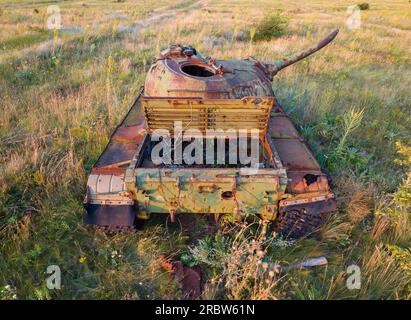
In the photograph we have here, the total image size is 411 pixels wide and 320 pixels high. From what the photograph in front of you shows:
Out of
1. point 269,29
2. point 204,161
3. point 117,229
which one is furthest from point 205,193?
point 269,29

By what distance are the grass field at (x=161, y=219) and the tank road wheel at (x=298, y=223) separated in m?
0.14

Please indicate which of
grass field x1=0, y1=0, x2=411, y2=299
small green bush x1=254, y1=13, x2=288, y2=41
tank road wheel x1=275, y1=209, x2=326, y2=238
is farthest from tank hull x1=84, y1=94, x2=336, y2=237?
small green bush x1=254, y1=13, x2=288, y2=41

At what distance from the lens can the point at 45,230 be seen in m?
4.09

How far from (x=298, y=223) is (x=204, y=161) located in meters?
1.40

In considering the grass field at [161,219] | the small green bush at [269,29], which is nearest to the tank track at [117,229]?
the grass field at [161,219]

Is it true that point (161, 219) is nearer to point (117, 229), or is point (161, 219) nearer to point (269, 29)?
point (117, 229)

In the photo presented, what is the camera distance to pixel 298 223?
381cm

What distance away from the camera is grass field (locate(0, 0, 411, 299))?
347 centimetres

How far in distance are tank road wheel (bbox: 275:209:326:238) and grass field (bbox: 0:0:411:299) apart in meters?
0.14

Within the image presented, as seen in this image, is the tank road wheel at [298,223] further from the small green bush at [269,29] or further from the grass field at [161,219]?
the small green bush at [269,29]

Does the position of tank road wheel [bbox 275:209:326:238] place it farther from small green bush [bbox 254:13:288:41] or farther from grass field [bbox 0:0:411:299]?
Answer: small green bush [bbox 254:13:288:41]

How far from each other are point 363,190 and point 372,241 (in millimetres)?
889
